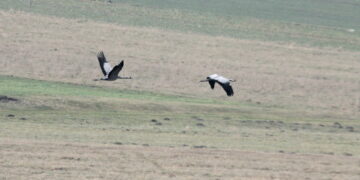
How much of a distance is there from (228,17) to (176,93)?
19.7m

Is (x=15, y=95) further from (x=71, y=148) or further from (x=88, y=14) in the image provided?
(x=88, y=14)

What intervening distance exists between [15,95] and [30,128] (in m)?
→ 4.39

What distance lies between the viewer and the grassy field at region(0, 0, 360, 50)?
5062 centimetres

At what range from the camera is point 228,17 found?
181 ft

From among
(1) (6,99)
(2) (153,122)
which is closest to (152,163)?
(2) (153,122)

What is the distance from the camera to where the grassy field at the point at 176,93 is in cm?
2484

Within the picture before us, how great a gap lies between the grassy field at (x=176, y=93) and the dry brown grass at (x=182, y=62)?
8cm

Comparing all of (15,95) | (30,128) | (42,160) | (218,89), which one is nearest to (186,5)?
(218,89)

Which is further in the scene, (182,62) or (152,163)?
(182,62)

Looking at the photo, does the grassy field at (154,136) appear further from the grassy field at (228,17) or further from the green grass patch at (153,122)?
the grassy field at (228,17)

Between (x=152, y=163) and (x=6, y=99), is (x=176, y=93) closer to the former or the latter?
(x=6, y=99)

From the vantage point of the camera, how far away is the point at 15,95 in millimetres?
32281

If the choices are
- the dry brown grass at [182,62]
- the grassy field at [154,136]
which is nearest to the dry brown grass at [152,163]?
the grassy field at [154,136]

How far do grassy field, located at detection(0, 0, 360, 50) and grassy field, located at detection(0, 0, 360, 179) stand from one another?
122 millimetres
